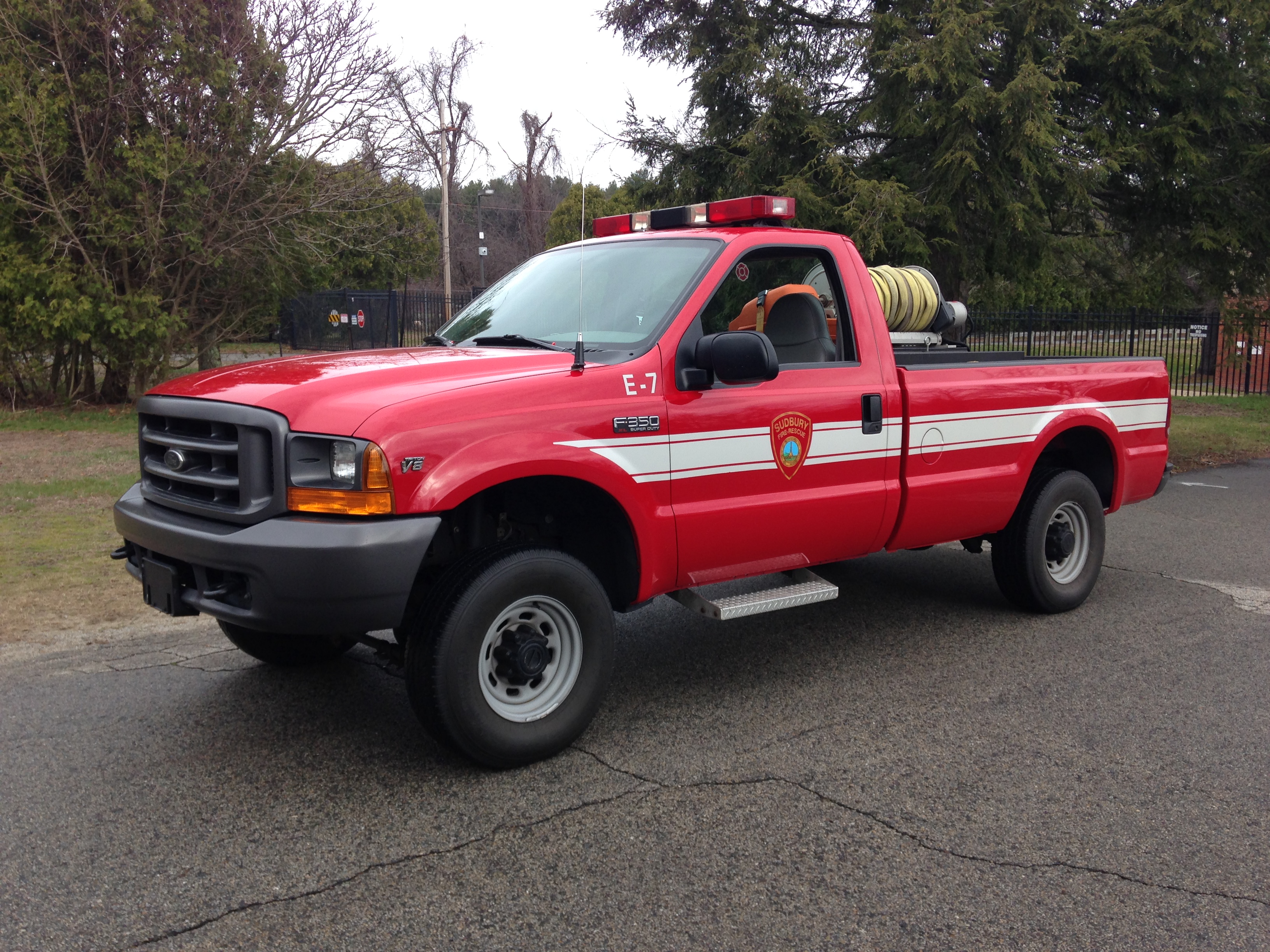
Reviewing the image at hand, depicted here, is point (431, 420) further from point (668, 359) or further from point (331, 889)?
point (331, 889)

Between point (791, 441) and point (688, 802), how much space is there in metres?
1.73

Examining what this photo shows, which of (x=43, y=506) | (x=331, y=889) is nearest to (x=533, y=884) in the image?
(x=331, y=889)

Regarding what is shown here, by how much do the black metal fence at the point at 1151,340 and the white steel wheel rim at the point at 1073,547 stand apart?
433 inches

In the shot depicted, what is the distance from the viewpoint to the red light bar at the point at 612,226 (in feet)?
19.3

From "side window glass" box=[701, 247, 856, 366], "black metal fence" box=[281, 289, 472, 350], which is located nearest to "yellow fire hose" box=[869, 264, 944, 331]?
"side window glass" box=[701, 247, 856, 366]

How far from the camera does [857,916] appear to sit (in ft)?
10.6

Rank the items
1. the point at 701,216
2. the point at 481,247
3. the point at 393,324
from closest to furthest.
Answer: the point at 701,216 → the point at 393,324 → the point at 481,247

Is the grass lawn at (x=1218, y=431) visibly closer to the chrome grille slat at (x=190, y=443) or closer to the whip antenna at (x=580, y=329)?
the whip antenna at (x=580, y=329)

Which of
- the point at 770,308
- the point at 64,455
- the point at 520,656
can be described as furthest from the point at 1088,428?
the point at 64,455

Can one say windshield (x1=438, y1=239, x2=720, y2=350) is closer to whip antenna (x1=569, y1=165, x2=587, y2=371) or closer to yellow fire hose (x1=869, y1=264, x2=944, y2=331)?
whip antenna (x1=569, y1=165, x2=587, y2=371)

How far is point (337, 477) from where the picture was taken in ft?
12.5

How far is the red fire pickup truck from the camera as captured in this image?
12.6 ft

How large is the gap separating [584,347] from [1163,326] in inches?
769

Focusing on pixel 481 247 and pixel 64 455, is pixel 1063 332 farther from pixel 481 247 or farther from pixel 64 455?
pixel 481 247
